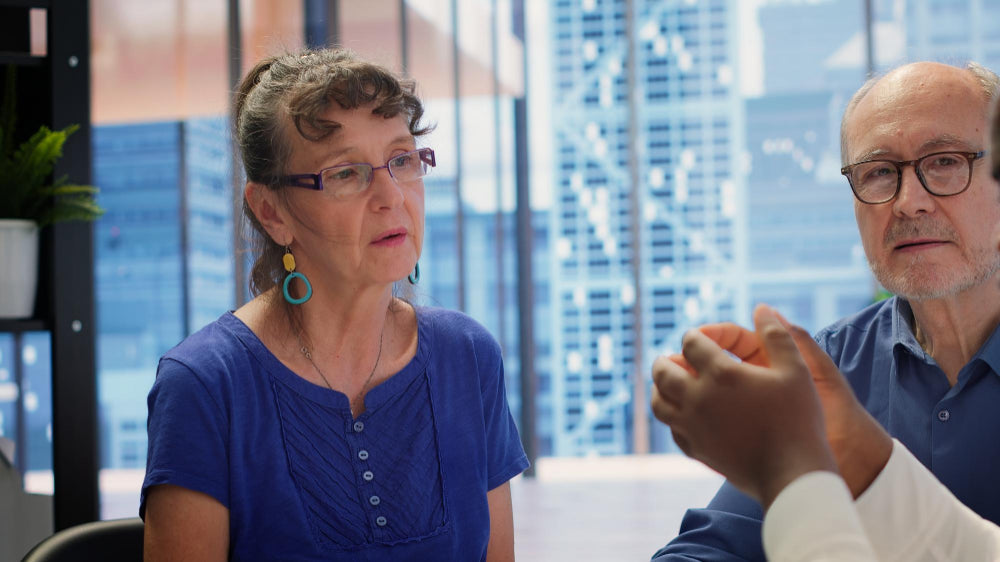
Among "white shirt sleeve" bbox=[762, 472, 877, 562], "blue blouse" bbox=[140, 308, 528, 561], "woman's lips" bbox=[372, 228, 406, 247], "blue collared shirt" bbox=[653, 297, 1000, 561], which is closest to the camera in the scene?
"white shirt sleeve" bbox=[762, 472, 877, 562]

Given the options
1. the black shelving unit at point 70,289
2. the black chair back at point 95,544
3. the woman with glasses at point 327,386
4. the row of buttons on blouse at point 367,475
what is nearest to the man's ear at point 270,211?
the woman with glasses at point 327,386

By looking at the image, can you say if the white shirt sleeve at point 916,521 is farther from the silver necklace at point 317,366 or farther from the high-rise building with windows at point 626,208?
the high-rise building with windows at point 626,208

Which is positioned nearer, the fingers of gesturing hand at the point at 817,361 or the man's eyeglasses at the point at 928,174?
the fingers of gesturing hand at the point at 817,361

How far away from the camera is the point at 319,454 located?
1518 millimetres

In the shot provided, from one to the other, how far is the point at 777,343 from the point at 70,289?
2.20 meters

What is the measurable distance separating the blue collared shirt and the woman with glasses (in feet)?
1.44

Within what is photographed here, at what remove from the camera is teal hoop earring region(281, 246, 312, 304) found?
1.61 metres

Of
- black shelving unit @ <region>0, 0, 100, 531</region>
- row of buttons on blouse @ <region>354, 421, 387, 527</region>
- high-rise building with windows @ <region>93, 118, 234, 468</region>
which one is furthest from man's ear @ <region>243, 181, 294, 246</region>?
high-rise building with windows @ <region>93, 118, 234, 468</region>

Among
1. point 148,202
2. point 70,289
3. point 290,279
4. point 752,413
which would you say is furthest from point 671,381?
point 148,202

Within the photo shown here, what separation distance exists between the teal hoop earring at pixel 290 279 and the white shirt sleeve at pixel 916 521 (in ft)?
3.50

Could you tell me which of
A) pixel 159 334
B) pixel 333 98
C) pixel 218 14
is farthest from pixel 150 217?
pixel 333 98

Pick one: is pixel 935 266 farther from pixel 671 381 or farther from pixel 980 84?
pixel 671 381

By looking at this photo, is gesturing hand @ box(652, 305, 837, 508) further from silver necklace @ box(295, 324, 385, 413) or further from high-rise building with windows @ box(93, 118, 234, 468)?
high-rise building with windows @ box(93, 118, 234, 468)

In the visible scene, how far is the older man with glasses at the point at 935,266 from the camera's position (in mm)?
1402
